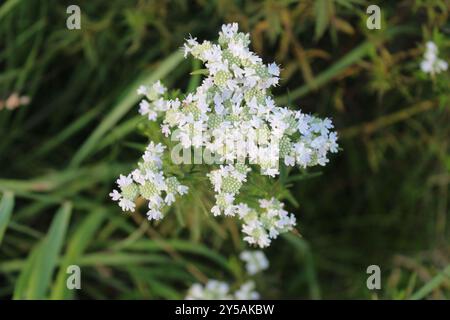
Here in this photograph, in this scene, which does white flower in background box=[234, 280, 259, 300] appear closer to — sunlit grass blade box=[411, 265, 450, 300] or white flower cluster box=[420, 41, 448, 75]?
sunlit grass blade box=[411, 265, 450, 300]

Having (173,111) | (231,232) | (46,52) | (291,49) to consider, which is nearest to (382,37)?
(291,49)

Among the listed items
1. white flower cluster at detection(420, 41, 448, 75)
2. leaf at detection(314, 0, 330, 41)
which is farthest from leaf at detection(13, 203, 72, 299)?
white flower cluster at detection(420, 41, 448, 75)

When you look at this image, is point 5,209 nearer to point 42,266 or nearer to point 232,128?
point 42,266

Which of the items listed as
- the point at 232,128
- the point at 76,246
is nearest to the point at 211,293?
the point at 76,246

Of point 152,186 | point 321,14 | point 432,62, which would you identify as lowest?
point 152,186

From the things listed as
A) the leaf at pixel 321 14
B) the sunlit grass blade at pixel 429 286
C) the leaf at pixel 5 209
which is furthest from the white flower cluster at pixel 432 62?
the leaf at pixel 5 209

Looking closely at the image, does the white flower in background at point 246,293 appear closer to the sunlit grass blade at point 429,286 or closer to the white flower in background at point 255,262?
the white flower in background at point 255,262

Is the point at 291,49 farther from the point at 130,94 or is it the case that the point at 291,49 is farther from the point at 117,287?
the point at 117,287
